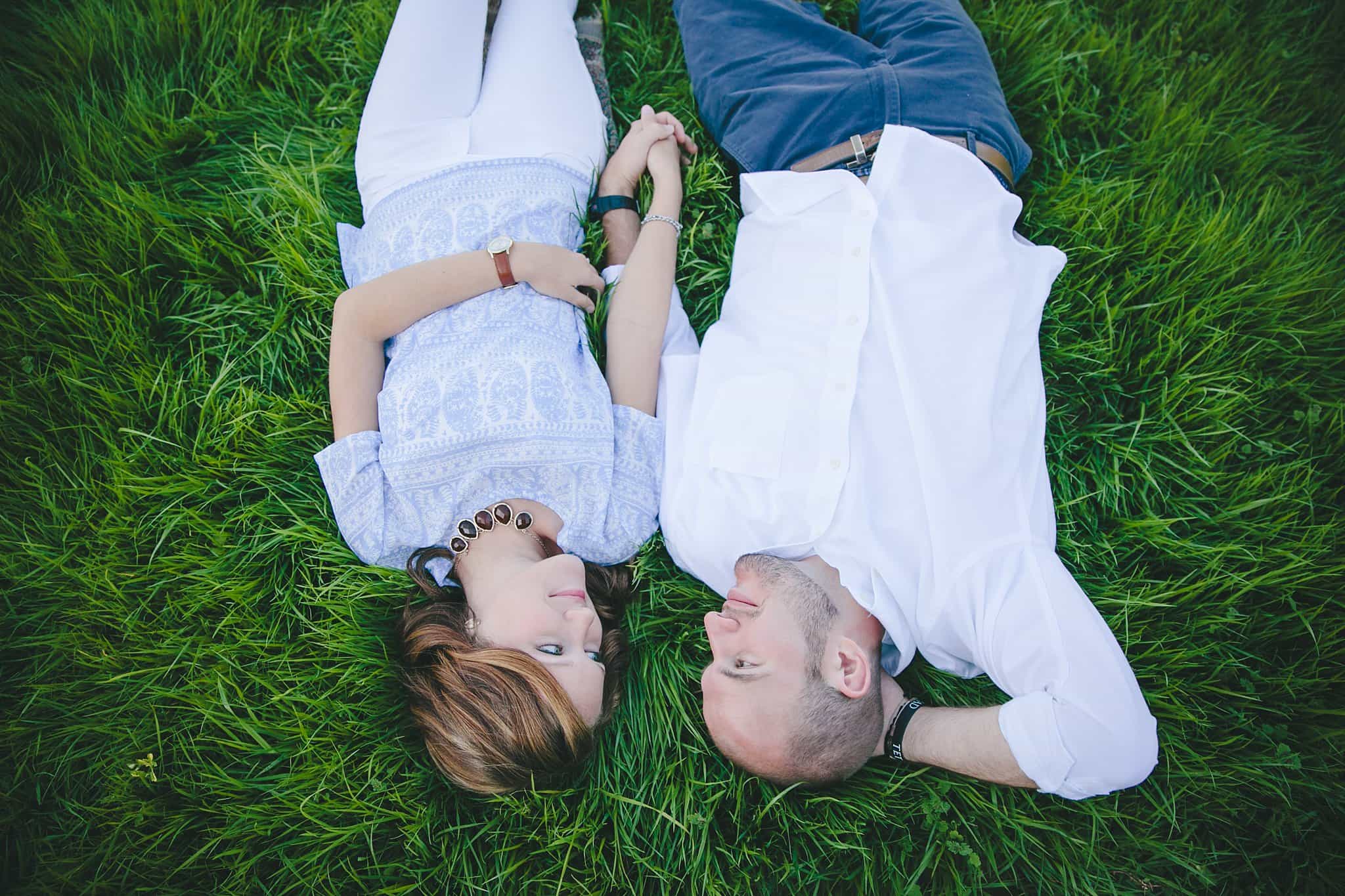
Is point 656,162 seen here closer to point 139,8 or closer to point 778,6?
point 778,6

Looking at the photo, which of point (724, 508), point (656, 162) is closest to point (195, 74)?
point (656, 162)

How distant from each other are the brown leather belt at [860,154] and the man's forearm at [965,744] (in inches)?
77.7

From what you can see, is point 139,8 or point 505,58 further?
point 139,8

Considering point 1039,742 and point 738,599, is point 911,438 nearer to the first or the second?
point 738,599

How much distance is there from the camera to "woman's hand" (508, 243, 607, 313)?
2.63 meters

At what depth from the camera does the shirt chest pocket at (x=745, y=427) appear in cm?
244

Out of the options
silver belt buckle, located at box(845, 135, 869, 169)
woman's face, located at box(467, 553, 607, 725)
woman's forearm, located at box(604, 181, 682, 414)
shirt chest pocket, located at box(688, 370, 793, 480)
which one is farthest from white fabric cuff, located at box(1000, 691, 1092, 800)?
silver belt buckle, located at box(845, 135, 869, 169)

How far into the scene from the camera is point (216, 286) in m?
3.15

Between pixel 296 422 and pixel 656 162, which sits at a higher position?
pixel 656 162

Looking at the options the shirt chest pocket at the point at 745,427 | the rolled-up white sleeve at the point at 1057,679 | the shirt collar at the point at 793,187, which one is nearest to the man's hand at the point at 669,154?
the shirt collar at the point at 793,187

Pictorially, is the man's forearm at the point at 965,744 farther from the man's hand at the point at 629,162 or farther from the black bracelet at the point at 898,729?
the man's hand at the point at 629,162

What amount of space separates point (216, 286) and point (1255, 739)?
4.48 meters

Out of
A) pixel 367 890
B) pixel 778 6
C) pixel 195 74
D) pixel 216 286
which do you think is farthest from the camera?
pixel 195 74

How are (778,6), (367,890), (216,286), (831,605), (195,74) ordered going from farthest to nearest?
1. (195,74)
2. (216,286)
3. (778,6)
4. (367,890)
5. (831,605)
